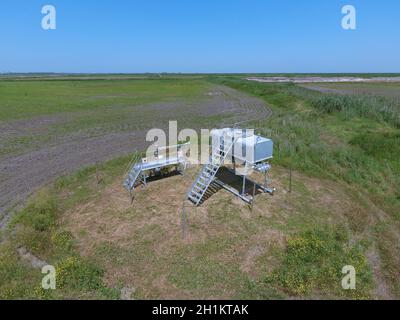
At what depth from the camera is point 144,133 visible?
33750mm

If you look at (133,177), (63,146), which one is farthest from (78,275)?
(63,146)

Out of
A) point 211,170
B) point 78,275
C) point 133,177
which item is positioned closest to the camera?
point 78,275

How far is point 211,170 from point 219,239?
14.5 ft

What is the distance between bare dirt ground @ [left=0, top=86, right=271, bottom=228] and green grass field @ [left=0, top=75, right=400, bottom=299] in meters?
1.98

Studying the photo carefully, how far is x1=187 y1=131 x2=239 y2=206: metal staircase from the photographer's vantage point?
15.6 m

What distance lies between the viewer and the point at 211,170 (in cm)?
1599

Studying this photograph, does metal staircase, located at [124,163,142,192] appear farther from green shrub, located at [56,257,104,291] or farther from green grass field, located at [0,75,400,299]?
green shrub, located at [56,257,104,291]

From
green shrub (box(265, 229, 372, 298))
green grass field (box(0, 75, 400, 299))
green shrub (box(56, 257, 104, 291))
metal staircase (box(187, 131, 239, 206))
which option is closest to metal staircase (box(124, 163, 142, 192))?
green grass field (box(0, 75, 400, 299))

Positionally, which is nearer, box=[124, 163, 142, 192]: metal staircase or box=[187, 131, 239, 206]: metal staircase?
box=[187, 131, 239, 206]: metal staircase

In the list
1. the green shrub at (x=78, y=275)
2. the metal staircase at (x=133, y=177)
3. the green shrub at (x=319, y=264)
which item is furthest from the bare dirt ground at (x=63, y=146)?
the green shrub at (x=319, y=264)

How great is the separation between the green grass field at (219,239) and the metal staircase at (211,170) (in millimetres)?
877

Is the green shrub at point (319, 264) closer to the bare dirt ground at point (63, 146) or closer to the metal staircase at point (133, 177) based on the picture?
the metal staircase at point (133, 177)

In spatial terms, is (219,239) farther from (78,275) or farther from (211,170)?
Answer: (78,275)
